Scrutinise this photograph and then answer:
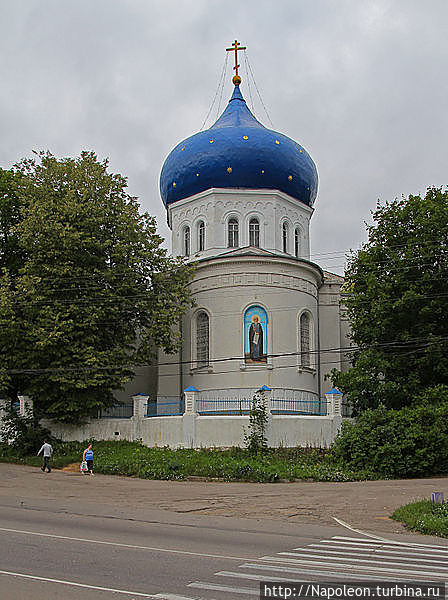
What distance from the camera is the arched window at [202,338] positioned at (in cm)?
2909

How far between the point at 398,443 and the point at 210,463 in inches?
235

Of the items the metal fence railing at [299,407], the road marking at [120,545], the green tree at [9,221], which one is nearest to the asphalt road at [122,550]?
the road marking at [120,545]

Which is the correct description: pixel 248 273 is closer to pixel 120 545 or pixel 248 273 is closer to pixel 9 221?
pixel 9 221

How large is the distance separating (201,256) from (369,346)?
8842mm

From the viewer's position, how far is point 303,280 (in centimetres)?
2947

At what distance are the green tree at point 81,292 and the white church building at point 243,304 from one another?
70.6 inches

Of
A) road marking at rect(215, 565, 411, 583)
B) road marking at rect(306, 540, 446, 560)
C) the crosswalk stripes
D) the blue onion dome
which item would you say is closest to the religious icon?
the blue onion dome

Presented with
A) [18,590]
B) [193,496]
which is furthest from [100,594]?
[193,496]

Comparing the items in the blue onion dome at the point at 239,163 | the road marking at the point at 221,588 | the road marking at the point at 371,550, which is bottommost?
the road marking at the point at 371,550

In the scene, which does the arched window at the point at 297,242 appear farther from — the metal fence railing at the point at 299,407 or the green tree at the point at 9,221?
the green tree at the point at 9,221

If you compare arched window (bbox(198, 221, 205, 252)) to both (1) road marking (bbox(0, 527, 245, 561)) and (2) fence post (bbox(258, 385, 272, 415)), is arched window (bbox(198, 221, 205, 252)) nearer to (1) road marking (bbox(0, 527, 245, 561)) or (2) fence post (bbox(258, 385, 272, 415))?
(2) fence post (bbox(258, 385, 272, 415))

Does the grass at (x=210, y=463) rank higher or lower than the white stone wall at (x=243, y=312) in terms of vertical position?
lower

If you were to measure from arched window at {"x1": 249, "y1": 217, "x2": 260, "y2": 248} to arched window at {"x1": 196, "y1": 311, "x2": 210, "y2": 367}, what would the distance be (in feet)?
14.3

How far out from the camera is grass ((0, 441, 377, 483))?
20.7 meters
